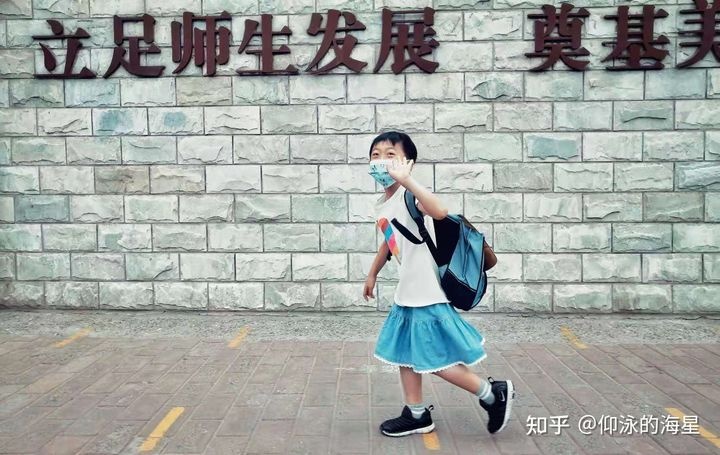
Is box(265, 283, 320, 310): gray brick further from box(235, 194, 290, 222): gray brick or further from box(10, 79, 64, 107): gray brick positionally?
box(10, 79, 64, 107): gray brick

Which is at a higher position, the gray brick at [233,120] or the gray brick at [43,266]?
the gray brick at [233,120]

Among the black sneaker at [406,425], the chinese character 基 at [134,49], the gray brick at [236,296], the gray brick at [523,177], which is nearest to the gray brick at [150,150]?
the chinese character 基 at [134,49]

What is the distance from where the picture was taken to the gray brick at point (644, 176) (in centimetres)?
639

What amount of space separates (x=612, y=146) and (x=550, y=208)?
98 centimetres

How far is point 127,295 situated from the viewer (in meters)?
6.79

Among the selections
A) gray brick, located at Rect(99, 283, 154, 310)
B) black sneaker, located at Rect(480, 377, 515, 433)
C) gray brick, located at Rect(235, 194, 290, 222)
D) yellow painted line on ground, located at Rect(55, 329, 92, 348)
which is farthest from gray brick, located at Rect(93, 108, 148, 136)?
black sneaker, located at Rect(480, 377, 515, 433)

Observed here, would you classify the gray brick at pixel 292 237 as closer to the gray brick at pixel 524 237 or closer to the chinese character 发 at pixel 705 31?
the gray brick at pixel 524 237

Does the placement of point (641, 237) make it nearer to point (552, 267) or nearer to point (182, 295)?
point (552, 267)

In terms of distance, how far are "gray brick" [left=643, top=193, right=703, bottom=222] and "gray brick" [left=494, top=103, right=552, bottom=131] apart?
1.45 m

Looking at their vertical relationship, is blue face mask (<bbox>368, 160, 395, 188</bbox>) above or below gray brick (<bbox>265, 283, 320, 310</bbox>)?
above

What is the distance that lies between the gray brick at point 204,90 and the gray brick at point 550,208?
3.71 metres

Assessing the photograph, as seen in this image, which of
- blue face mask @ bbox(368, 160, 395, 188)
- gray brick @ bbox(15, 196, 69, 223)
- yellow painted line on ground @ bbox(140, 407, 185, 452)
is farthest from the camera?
gray brick @ bbox(15, 196, 69, 223)

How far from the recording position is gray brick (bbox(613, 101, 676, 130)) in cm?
635

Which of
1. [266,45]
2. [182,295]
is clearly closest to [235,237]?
[182,295]
